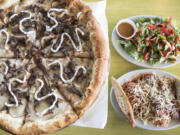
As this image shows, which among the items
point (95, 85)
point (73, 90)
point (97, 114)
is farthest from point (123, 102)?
point (73, 90)

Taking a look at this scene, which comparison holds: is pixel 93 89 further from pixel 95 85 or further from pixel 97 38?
pixel 97 38

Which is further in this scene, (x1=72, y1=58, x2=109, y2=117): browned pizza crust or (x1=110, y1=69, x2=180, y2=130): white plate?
(x1=110, y1=69, x2=180, y2=130): white plate

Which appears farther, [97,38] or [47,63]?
[47,63]

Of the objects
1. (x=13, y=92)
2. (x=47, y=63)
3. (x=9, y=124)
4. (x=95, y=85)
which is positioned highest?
(x=47, y=63)

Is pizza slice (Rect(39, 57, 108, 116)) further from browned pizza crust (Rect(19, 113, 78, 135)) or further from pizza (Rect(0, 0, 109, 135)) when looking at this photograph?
browned pizza crust (Rect(19, 113, 78, 135))

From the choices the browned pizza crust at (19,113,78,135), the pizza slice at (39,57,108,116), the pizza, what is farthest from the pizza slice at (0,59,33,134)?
the pizza slice at (39,57,108,116)
